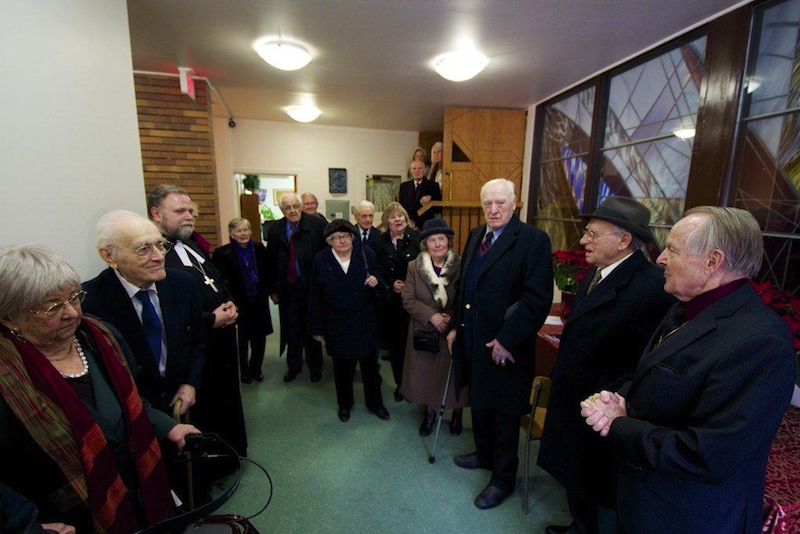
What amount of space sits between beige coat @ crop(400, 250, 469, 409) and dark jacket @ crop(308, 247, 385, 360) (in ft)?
1.13

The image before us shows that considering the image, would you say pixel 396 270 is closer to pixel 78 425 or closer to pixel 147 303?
pixel 147 303

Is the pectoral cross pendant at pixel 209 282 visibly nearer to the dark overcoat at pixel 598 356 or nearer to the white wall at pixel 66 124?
the white wall at pixel 66 124

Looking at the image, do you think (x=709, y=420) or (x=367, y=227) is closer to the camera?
(x=709, y=420)

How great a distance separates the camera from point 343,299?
2.55 meters

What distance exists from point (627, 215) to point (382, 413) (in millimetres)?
2161

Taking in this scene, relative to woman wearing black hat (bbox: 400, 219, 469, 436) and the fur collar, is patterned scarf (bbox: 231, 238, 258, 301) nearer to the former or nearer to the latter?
woman wearing black hat (bbox: 400, 219, 469, 436)

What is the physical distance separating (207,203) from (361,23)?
8.88 feet

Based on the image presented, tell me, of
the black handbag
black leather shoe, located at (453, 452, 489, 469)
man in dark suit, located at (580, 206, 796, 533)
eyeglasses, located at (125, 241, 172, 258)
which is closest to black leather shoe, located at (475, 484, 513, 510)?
black leather shoe, located at (453, 452, 489, 469)

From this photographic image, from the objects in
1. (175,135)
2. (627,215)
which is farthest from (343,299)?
(175,135)

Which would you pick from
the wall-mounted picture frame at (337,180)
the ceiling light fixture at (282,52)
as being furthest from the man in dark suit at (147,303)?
the wall-mounted picture frame at (337,180)

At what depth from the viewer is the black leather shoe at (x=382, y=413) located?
109 inches

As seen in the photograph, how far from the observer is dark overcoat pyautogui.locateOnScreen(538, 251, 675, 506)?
1387mm

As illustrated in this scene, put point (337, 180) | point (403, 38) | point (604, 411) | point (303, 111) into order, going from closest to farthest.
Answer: point (604, 411), point (403, 38), point (303, 111), point (337, 180)

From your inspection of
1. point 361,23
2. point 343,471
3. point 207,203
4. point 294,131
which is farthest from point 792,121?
point 294,131
